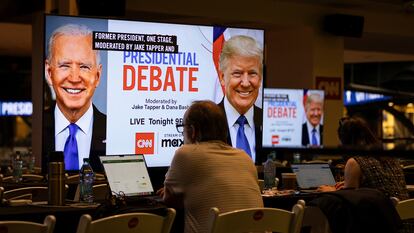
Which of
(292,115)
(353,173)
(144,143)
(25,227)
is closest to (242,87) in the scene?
(144,143)

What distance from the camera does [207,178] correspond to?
11.6ft

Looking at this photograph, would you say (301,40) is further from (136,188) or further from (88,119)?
(136,188)

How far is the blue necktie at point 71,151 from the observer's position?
16.8ft

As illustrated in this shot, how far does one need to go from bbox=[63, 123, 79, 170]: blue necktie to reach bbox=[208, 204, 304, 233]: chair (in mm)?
2142

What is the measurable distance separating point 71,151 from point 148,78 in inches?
28.3

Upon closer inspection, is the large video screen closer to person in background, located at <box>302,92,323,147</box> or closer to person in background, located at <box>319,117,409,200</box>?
person in background, located at <box>302,92,323,147</box>

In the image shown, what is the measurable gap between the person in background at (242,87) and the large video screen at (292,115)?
18.4ft

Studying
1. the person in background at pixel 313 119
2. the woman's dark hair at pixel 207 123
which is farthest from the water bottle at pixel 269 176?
the person in background at pixel 313 119

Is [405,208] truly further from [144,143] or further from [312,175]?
[144,143]

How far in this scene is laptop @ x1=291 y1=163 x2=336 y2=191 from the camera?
503cm

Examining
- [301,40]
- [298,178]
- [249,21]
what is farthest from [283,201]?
[301,40]

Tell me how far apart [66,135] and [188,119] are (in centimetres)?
166

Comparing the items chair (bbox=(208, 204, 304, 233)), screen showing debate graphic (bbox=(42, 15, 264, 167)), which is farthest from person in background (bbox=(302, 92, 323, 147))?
chair (bbox=(208, 204, 304, 233))

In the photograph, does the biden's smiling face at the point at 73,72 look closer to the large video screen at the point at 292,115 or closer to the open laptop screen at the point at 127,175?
the open laptop screen at the point at 127,175
